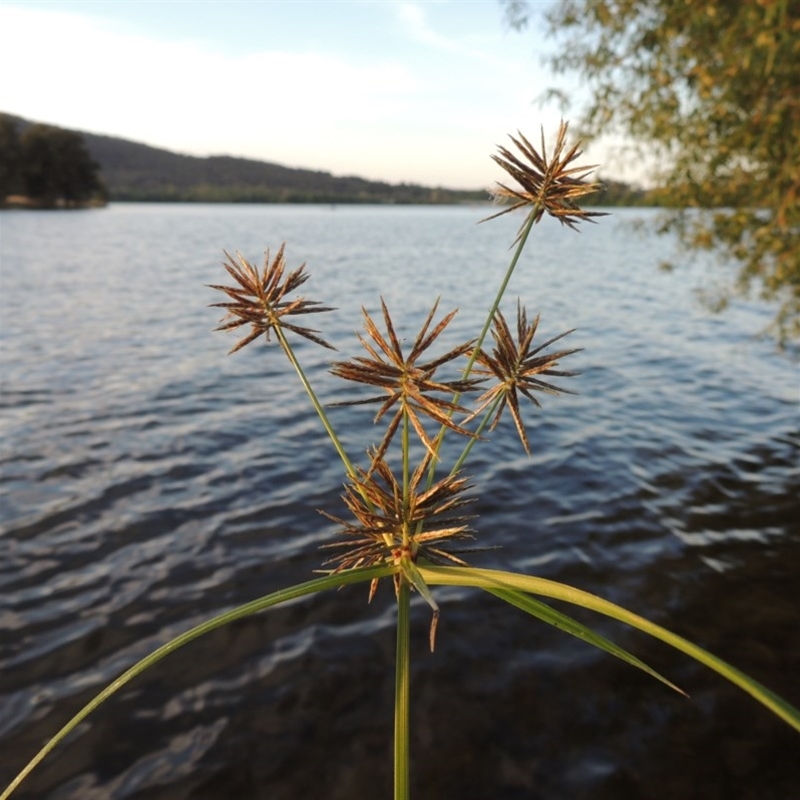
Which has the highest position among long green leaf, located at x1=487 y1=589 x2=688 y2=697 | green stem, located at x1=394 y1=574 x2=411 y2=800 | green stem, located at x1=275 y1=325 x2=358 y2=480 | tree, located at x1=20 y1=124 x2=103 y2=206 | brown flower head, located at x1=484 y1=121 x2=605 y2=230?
brown flower head, located at x1=484 y1=121 x2=605 y2=230

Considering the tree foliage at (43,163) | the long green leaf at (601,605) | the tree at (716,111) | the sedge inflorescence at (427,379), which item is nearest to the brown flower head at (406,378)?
the sedge inflorescence at (427,379)

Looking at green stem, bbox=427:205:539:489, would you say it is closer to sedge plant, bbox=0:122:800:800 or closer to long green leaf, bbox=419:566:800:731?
sedge plant, bbox=0:122:800:800

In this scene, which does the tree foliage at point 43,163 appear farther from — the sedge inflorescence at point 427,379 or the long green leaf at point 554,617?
the long green leaf at point 554,617

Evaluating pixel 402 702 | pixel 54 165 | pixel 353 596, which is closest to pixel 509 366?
pixel 402 702

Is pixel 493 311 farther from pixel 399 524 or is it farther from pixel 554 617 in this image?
pixel 554 617

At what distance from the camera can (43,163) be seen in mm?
117500

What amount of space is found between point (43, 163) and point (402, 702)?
140970mm

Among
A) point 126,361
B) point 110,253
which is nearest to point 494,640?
point 126,361

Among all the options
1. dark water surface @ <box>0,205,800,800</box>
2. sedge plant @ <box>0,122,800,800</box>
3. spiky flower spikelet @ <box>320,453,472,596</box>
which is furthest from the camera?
dark water surface @ <box>0,205,800,800</box>

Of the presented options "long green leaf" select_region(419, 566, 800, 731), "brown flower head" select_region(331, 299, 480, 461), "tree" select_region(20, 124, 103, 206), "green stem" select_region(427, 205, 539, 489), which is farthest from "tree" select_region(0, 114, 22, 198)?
"long green leaf" select_region(419, 566, 800, 731)

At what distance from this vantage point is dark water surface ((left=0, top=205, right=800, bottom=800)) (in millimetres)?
4934

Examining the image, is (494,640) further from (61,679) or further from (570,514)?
(61,679)

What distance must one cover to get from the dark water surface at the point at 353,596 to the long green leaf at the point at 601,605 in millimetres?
4219

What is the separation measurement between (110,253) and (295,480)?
42983 mm
